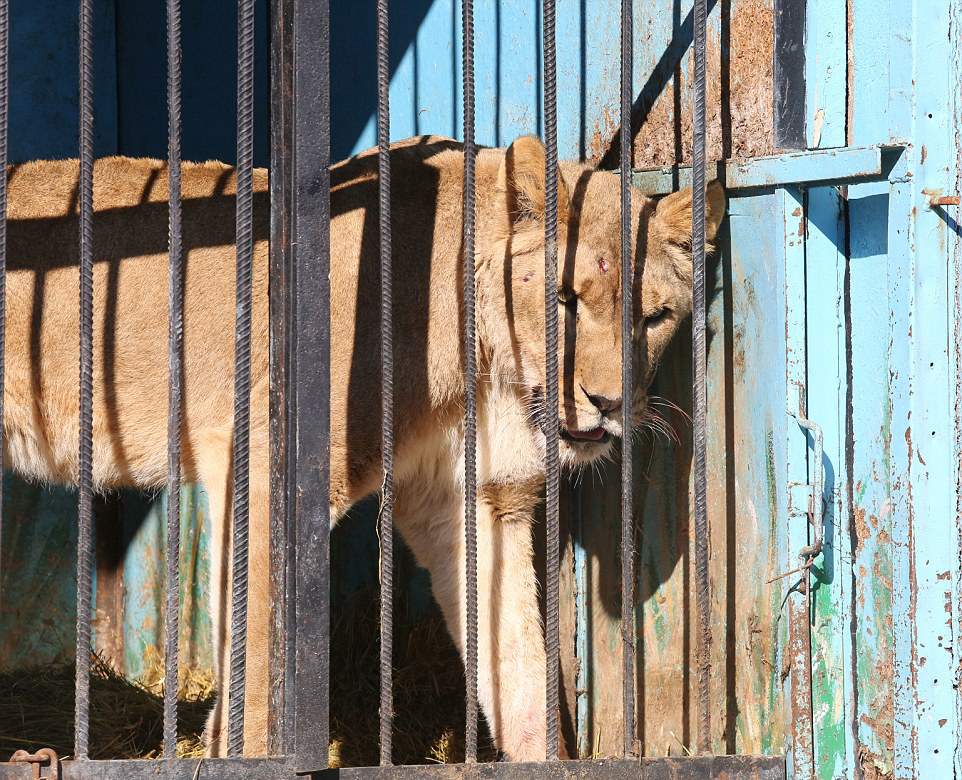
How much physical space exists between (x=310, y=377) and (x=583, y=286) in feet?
3.77

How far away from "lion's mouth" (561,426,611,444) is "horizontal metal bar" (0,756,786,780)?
1095 mm

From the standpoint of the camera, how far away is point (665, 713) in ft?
13.5

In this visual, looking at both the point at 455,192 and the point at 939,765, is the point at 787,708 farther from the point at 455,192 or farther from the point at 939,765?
the point at 455,192

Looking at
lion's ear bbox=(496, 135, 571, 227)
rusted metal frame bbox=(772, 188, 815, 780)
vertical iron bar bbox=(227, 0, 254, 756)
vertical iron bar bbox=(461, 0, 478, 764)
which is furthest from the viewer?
lion's ear bbox=(496, 135, 571, 227)

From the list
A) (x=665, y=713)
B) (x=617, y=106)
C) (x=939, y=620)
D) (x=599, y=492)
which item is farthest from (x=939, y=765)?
(x=617, y=106)

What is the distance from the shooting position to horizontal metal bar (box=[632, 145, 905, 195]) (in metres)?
3.28

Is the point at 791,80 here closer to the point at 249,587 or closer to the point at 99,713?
the point at 249,587

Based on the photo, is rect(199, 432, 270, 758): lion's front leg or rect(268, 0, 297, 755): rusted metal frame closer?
rect(268, 0, 297, 755): rusted metal frame

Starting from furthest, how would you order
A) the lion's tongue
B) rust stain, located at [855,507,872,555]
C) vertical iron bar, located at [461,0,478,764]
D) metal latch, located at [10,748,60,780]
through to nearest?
the lion's tongue < rust stain, located at [855,507,872,555] < vertical iron bar, located at [461,0,478,764] < metal latch, located at [10,748,60,780]

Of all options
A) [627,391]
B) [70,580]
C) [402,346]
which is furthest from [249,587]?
[70,580]

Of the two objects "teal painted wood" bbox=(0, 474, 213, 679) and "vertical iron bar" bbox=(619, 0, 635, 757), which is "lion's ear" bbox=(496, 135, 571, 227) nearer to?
"vertical iron bar" bbox=(619, 0, 635, 757)

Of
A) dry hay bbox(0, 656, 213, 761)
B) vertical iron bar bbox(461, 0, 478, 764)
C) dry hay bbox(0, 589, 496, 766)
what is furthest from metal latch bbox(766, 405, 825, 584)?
dry hay bbox(0, 656, 213, 761)

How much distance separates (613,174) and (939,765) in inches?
84.9

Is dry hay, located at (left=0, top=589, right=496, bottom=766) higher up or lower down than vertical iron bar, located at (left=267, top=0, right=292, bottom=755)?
lower down
